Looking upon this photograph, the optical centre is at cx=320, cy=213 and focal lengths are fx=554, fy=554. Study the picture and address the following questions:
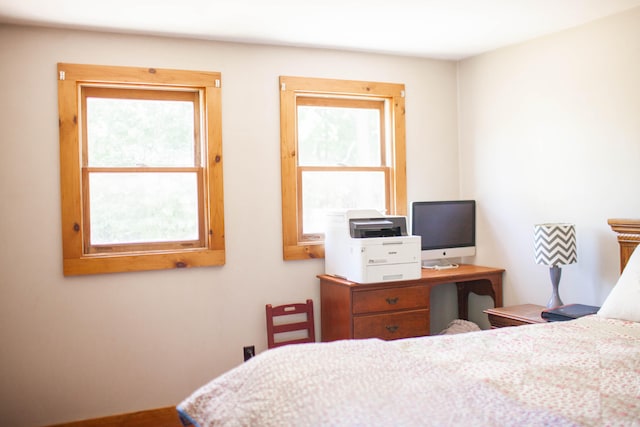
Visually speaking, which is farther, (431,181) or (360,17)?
(431,181)

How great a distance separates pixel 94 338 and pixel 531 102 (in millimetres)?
3125

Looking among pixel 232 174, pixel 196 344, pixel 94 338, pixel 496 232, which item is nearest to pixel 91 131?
pixel 232 174

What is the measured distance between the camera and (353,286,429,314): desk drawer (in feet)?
11.0

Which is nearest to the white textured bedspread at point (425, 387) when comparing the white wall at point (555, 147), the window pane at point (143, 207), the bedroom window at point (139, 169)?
the white wall at point (555, 147)

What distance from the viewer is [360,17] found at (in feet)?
10.5

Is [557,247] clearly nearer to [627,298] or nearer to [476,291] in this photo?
[627,298]

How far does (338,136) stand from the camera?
3.99 metres

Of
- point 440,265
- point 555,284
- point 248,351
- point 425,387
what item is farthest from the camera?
point 440,265

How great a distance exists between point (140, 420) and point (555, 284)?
8.61ft

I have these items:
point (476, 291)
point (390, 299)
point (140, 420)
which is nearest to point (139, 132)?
point (140, 420)

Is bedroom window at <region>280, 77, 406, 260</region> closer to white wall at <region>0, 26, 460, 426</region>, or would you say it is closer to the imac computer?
white wall at <region>0, 26, 460, 426</region>

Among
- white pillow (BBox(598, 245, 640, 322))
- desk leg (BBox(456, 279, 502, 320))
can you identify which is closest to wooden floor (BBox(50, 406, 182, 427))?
desk leg (BBox(456, 279, 502, 320))

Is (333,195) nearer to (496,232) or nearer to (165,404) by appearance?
(496,232)

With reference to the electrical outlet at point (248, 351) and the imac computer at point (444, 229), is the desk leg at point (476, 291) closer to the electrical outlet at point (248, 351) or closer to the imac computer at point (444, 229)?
the imac computer at point (444, 229)
